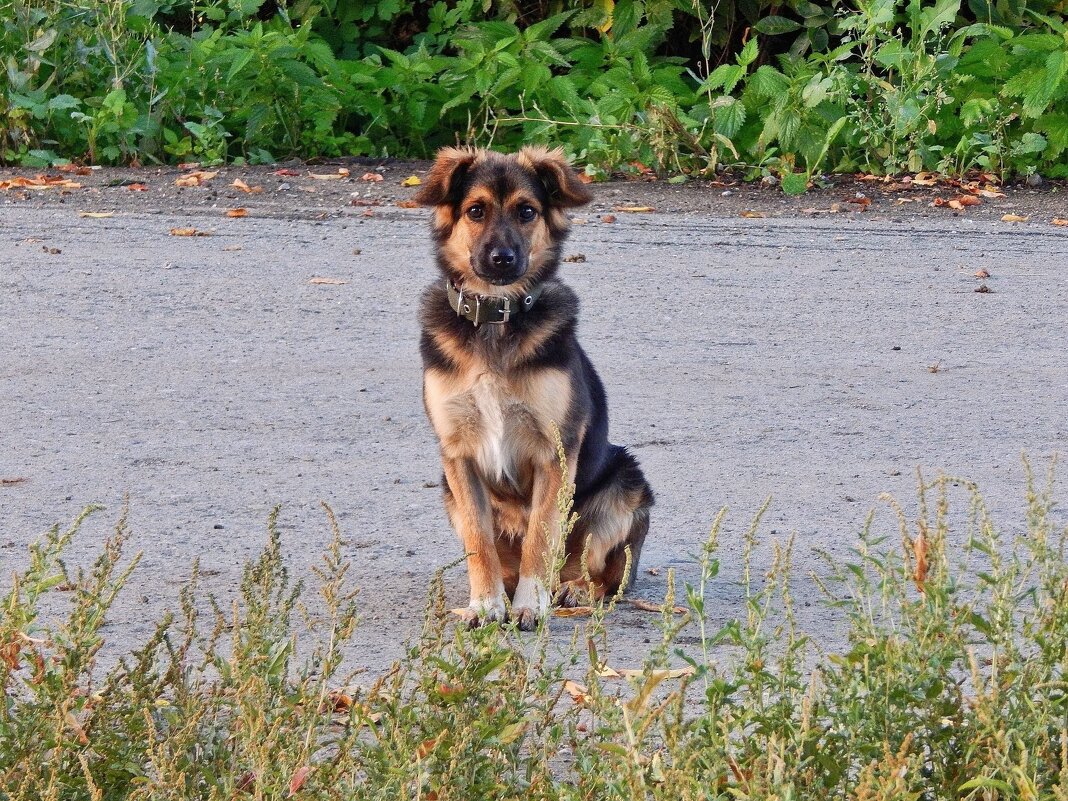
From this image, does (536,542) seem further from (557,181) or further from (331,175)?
(331,175)

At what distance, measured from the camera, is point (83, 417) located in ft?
21.9

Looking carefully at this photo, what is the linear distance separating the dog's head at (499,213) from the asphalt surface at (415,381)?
1.00 metres

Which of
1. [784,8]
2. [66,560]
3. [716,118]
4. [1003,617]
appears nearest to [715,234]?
[716,118]

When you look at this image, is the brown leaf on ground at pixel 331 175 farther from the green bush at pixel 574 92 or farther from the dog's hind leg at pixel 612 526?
the dog's hind leg at pixel 612 526

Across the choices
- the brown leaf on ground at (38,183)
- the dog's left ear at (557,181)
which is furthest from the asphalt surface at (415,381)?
the dog's left ear at (557,181)

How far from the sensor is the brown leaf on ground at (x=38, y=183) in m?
11.6

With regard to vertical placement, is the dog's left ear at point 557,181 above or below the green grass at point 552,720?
A: above

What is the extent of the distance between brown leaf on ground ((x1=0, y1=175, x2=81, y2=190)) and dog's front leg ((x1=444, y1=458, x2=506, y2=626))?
7.79 m

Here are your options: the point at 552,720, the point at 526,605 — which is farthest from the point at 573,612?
the point at 552,720

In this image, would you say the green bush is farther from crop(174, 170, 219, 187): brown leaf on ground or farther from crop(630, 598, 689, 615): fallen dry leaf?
crop(630, 598, 689, 615): fallen dry leaf

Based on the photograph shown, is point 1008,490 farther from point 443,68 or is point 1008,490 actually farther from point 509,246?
point 443,68

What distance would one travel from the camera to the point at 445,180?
521 cm

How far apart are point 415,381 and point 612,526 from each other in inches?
101

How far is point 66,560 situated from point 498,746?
2.64 m
